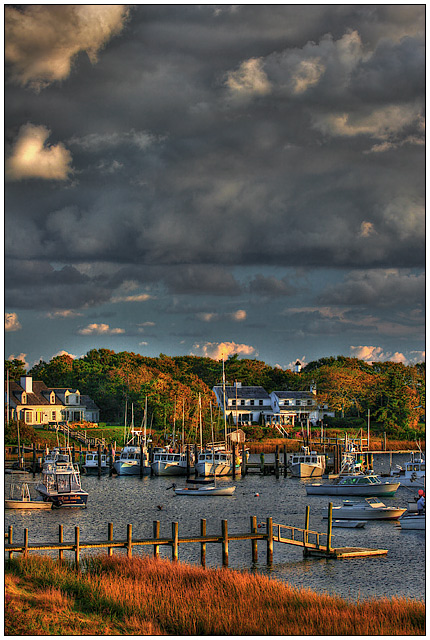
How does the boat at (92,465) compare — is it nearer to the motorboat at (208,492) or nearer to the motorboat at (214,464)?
the motorboat at (214,464)

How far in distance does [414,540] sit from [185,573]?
58.6 ft

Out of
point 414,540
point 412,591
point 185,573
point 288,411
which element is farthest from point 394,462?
point 185,573

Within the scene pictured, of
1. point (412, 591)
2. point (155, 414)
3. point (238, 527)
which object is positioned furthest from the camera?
point (155, 414)

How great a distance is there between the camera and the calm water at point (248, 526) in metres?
27.8

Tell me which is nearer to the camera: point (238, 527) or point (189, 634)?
point (189, 634)

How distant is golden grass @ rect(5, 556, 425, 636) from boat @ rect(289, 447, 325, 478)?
46573mm

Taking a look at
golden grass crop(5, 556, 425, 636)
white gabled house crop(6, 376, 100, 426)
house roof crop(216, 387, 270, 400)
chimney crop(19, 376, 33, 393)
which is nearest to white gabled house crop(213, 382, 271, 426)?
house roof crop(216, 387, 270, 400)

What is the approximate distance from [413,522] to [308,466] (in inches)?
1134

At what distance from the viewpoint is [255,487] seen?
6000cm

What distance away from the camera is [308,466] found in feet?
223

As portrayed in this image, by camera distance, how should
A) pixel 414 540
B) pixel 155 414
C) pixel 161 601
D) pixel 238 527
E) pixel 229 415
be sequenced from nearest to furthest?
pixel 161 601 → pixel 414 540 → pixel 238 527 → pixel 155 414 → pixel 229 415

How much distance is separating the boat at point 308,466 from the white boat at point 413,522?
27734 millimetres

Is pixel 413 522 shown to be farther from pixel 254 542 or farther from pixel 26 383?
pixel 26 383

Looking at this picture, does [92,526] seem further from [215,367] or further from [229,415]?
[215,367]
